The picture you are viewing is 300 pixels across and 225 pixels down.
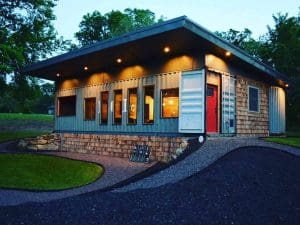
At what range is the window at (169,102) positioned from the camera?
14984mm

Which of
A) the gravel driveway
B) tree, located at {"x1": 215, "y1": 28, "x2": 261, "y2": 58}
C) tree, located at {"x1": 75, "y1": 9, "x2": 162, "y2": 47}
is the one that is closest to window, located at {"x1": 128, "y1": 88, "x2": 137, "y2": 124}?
the gravel driveway

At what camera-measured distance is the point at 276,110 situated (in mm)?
19859

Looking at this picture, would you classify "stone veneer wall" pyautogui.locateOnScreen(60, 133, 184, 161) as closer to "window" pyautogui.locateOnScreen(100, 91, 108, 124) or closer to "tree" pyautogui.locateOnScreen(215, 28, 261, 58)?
"window" pyautogui.locateOnScreen(100, 91, 108, 124)

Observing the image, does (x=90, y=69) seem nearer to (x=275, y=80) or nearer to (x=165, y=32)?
(x=165, y=32)

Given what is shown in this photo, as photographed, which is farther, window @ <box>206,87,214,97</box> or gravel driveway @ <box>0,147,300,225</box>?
window @ <box>206,87,214,97</box>

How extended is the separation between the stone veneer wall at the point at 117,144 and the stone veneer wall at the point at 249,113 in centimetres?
396

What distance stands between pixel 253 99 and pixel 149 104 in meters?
5.71

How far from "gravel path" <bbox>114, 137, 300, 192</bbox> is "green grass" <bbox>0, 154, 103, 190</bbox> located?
292cm

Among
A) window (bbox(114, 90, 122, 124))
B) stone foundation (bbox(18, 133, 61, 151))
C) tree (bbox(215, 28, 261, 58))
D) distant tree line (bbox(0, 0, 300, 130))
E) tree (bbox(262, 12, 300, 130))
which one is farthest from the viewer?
tree (bbox(215, 28, 261, 58))

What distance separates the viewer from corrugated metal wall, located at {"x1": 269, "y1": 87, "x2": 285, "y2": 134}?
19391 millimetres

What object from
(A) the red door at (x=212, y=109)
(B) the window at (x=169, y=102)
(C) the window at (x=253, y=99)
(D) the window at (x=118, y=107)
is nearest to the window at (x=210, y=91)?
(A) the red door at (x=212, y=109)

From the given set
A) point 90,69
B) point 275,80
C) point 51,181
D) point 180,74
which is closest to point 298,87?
point 275,80

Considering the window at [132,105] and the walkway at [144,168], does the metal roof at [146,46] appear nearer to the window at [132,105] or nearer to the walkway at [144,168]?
the window at [132,105]

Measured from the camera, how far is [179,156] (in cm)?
1300
